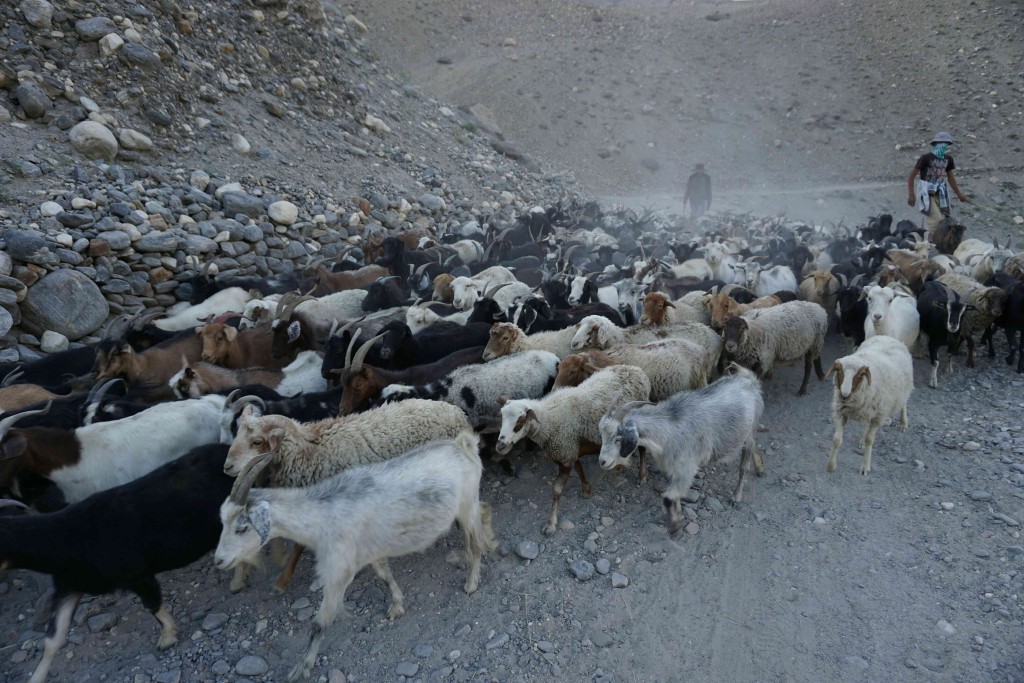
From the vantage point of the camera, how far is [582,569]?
13.5 ft

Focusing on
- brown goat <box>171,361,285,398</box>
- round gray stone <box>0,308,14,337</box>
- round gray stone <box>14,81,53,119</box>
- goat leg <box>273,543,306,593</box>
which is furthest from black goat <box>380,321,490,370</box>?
round gray stone <box>14,81,53,119</box>

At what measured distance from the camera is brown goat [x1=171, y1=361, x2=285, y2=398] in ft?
17.2

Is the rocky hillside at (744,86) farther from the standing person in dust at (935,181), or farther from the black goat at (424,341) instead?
the black goat at (424,341)

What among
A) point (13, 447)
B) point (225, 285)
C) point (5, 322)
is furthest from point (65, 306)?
point (13, 447)

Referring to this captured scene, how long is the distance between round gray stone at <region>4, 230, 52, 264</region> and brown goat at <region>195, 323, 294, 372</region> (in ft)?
7.47

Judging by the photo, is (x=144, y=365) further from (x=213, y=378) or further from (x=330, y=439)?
(x=330, y=439)

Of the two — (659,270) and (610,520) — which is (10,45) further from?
(610,520)

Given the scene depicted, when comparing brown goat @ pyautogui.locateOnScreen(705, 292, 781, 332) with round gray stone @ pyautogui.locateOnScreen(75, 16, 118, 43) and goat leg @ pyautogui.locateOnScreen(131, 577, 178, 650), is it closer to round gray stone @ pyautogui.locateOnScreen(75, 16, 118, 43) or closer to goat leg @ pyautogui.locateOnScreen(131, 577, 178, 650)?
goat leg @ pyautogui.locateOnScreen(131, 577, 178, 650)

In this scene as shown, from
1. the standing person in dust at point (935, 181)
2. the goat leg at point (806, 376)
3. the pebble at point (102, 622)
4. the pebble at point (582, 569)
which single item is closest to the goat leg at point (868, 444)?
the goat leg at point (806, 376)

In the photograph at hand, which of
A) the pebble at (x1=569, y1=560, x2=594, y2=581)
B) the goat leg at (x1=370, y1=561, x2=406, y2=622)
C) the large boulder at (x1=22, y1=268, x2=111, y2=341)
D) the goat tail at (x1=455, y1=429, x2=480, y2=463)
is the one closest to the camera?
the goat leg at (x1=370, y1=561, x2=406, y2=622)

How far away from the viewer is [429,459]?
379 cm

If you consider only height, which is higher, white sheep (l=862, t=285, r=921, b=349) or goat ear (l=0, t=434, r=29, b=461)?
white sheep (l=862, t=285, r=921, b=349)

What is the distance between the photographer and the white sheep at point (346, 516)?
334 cm

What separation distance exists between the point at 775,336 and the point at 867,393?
1368 millimetres
